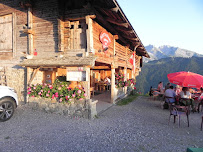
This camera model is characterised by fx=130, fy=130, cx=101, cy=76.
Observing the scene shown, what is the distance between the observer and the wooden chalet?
5.44 metres

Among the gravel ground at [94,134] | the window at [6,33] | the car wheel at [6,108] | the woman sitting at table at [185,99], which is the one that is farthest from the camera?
the window at [6,33]

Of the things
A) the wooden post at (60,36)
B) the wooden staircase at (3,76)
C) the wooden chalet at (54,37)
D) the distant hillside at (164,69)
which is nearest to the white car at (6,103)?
the wooden chalet at (54,37)

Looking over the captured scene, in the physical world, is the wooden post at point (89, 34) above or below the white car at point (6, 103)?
above

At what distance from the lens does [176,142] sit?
361 cm

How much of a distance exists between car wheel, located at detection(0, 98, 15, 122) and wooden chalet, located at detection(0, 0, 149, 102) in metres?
1.60

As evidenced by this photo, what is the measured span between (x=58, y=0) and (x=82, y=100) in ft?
15.2

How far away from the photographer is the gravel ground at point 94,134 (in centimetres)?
325

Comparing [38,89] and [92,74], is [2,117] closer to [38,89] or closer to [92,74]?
[38,89]

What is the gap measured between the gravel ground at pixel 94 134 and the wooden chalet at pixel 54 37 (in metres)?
1.49

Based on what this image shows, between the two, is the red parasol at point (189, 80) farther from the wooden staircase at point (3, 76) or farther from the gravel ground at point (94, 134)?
the wooden staircase at point (3, 76)

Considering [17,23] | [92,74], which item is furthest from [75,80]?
[92,74]

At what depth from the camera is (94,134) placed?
397 centimetres

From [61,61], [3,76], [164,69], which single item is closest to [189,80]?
[61,61]

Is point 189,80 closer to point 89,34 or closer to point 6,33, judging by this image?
point 89,34
